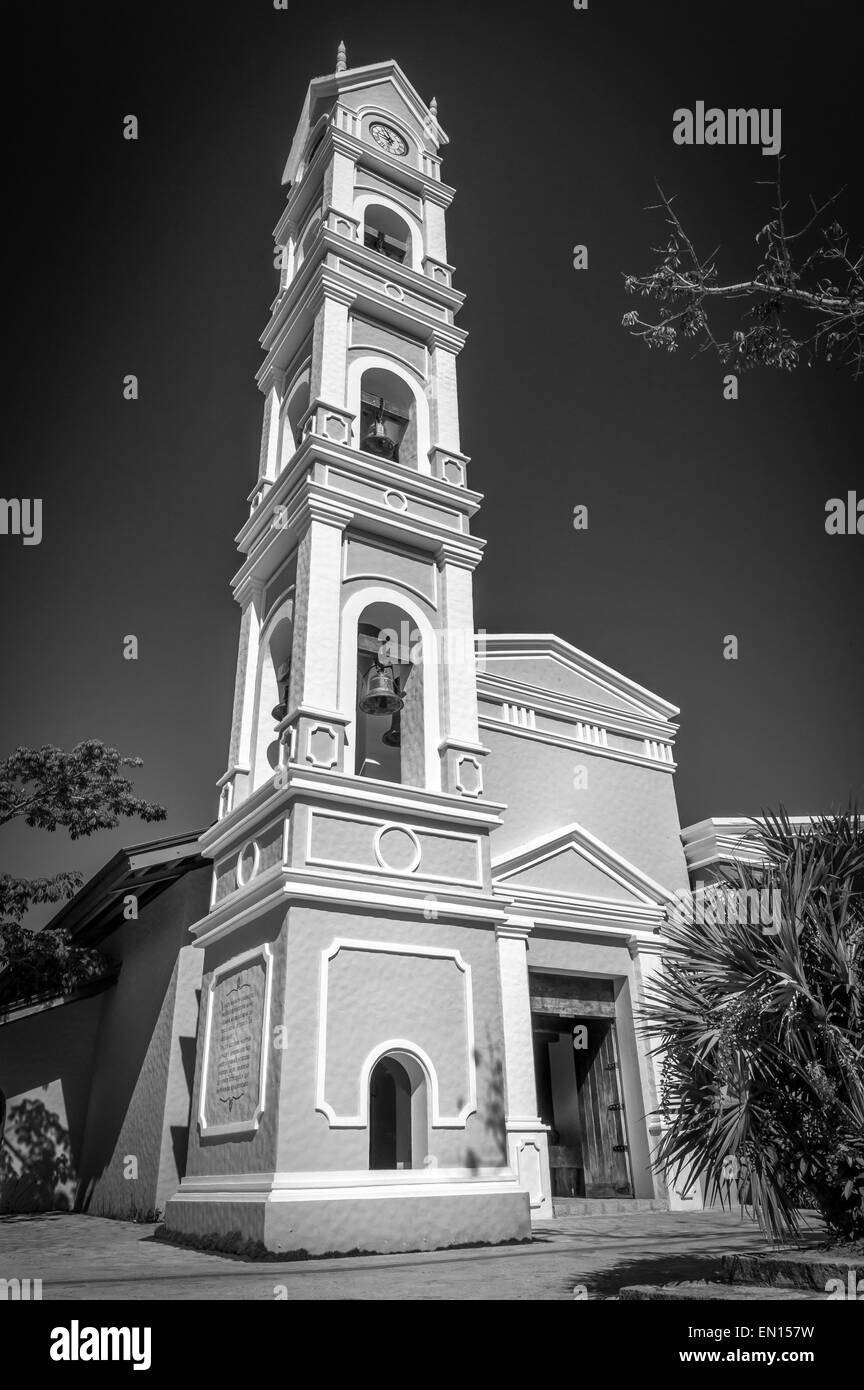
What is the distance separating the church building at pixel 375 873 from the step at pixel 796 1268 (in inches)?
86.7

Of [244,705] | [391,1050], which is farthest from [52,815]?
[391,1050]

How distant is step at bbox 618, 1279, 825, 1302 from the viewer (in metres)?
4.38

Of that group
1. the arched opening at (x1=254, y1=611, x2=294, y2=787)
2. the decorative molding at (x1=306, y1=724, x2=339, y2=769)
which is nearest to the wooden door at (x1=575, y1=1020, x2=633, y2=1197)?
the arched opening at (x1=254, y1=611, x2=294, y2=787)

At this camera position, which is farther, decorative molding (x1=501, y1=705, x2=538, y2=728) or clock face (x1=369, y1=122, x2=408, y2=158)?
clock face (x1=369, y1=122, x2=408, y2=158)

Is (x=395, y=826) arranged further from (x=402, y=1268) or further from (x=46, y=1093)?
(x=46, y=1093)

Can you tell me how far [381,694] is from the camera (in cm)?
1211

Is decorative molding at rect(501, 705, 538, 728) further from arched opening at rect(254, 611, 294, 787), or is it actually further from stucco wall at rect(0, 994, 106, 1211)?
stucco wall at rect(0, 994, 106, 1211)

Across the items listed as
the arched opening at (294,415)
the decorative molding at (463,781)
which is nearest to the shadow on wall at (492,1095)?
the decorative molding at (463,781)

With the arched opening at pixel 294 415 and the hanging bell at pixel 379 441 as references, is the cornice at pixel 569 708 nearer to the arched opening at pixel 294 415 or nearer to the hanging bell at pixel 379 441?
the hanging bell at pixel 379 441

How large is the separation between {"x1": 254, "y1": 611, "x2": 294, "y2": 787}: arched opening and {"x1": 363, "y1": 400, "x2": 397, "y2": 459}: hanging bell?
115 inches
